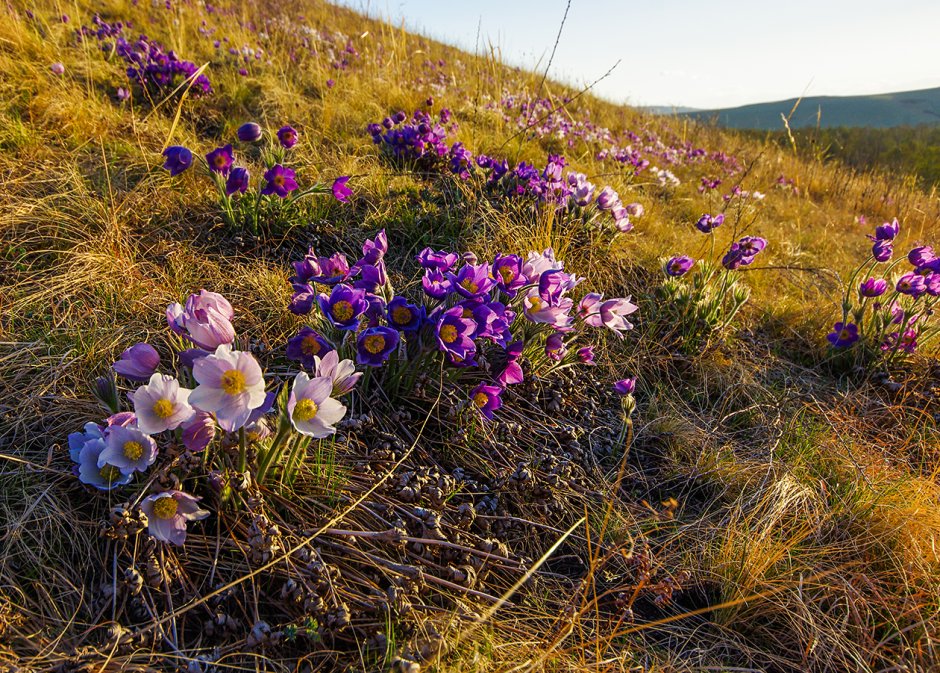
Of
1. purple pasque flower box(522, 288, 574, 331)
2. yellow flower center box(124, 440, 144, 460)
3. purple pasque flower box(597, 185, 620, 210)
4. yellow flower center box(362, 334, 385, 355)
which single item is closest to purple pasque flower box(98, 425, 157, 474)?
yellow flower center box(124, 440, 144, 460)

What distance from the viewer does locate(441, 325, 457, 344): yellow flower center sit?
1.93 metres

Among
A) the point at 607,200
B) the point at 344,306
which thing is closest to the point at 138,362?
the point at 344,306

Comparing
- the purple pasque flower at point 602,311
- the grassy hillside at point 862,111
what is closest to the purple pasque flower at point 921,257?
the purple pasque flower at point 602,311

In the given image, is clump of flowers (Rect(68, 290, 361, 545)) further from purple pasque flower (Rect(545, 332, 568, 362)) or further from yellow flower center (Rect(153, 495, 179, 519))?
purple pasque flower (Rect(545, 332, 568, 362))

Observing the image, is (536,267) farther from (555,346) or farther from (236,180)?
(236,180)

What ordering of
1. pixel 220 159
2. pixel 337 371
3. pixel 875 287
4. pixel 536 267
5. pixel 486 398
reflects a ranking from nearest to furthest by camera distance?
pixel 337 371 < pixel 486 398 < pixel 536 267 < pixel 220 159 < pixel 875 287

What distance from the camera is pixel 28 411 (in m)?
1.76

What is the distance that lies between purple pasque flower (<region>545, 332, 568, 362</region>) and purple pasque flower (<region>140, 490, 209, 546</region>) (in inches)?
58.5

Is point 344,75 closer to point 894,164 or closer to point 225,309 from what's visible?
point 225,309

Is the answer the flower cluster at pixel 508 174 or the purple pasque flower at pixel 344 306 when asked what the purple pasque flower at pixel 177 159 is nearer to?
the purple pasque flower at pixel 344 306

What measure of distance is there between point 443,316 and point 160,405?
91 cm

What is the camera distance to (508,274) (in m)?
2.23

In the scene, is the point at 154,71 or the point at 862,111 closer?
the point at 154,71

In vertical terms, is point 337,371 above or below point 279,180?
below
